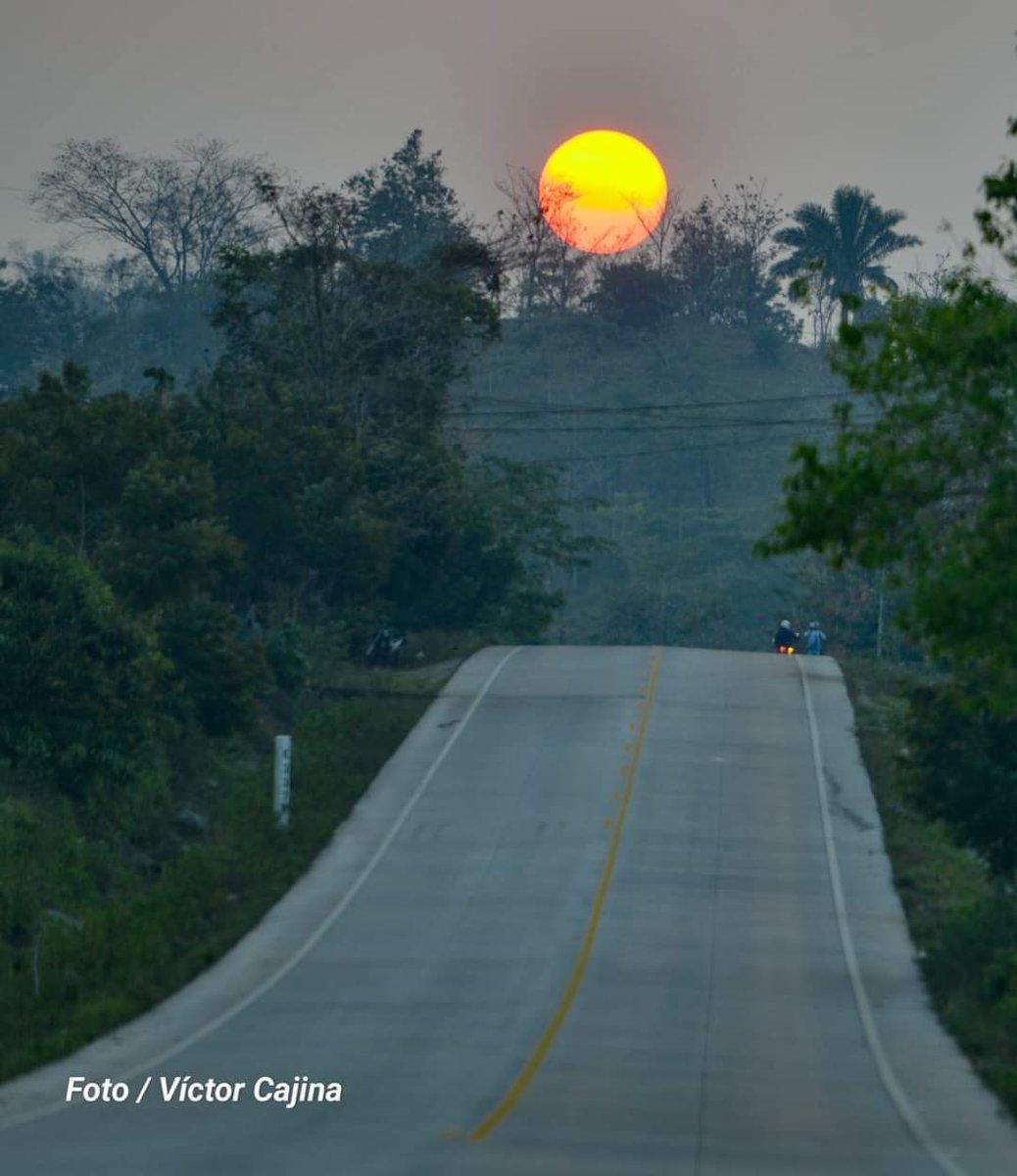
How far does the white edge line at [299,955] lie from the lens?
1565 centimetres

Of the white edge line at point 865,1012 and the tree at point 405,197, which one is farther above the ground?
the tree at point 405,197

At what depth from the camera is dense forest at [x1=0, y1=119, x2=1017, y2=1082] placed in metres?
17.3

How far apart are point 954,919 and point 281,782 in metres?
11.6

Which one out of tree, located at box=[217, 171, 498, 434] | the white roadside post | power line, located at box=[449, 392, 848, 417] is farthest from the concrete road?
power line, located at box=[449, 392, 848, 417]

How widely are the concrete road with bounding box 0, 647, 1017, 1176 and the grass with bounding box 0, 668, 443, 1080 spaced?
18.8 inches

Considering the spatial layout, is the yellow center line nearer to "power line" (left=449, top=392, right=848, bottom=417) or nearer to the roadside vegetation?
the roadside vegetation

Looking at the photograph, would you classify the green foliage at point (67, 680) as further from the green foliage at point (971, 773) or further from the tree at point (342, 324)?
the tree at point (342, 324)

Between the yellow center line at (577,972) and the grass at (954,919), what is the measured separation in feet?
14.6

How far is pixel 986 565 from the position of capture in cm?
1598

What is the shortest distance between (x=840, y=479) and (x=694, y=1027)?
685 centimetres

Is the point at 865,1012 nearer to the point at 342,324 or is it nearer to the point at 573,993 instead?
the point at 573,993

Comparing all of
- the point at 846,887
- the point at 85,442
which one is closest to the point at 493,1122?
the point at 846,887

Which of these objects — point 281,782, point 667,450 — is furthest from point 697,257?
point 281,782

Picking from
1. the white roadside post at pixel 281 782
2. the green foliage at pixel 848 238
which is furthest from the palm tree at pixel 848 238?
the white roadside post at pixel 281 782
